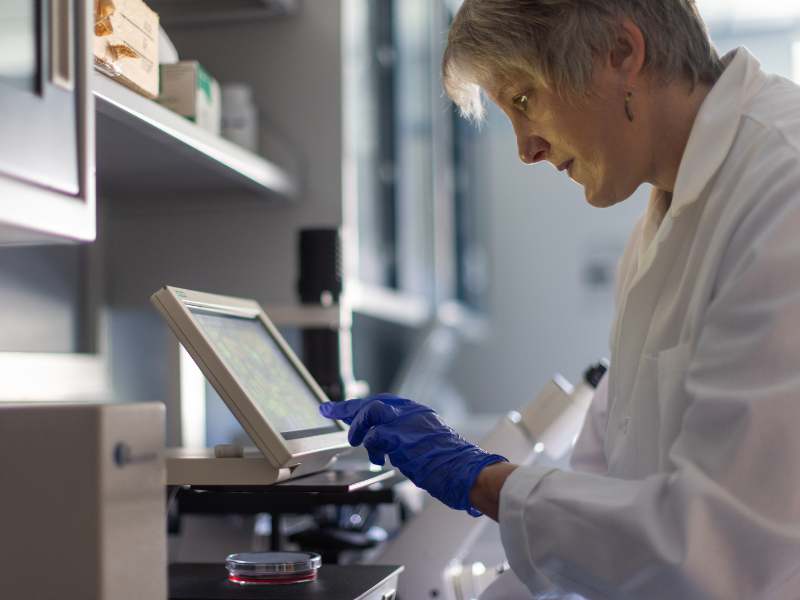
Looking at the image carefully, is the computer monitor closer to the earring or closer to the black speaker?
the black speaker

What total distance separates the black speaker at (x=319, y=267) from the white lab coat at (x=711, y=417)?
74 cm

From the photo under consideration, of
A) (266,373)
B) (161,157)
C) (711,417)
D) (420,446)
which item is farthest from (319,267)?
(711,417)

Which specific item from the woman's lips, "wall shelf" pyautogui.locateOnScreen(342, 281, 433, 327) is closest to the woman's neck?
the woman's lips

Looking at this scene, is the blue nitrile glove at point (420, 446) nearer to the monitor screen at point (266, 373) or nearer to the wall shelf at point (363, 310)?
the monitor screen at point (266, 373)

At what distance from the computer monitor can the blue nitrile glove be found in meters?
0.07

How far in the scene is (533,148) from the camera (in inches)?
54.5

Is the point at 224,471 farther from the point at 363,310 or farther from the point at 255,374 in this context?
the point at 363,310

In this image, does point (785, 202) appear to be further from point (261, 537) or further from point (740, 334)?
point (261, 537)

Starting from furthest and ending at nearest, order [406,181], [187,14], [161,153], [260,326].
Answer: [406,181]
[187,14]
[161,153]
[260,326]

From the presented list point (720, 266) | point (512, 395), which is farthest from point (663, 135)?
point (512, 395)

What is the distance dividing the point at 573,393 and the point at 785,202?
0.69 m

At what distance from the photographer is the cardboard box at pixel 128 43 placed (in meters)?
1.24

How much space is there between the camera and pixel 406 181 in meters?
3.52

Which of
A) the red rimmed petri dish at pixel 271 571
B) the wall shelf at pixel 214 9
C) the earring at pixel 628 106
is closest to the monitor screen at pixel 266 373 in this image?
the red rimmed petri dish at pixel 271 571
